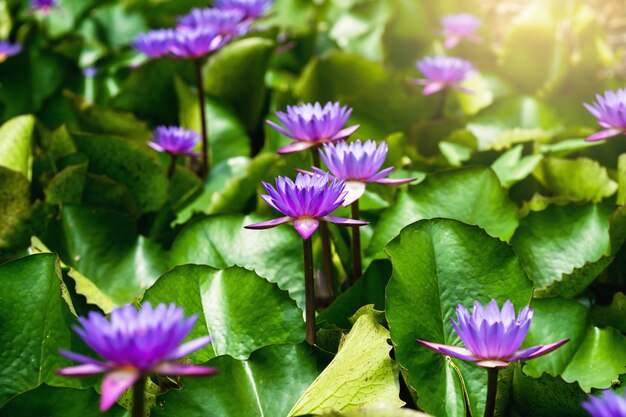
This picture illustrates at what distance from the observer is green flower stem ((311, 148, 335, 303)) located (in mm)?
820

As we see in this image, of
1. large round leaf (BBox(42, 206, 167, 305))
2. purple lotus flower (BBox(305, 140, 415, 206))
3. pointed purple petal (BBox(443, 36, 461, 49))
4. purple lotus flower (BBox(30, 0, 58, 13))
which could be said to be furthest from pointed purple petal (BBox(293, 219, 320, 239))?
purple lotus flower (BBox(30, 0, 58, 13))

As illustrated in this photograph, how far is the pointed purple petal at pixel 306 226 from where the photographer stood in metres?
0.62

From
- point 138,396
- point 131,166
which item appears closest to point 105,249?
point 131,166

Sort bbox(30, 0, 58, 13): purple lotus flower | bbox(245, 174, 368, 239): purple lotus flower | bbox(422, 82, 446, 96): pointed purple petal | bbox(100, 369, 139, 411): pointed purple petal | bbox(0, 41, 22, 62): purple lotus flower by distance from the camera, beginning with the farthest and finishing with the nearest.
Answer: bbox(30, 0, 58, 13): purple lotus flower → bbox(0, 41, 22, 62): purple lotus flower → bbox(422, 82, 446, 96): pointed purple petal → bbox(245, 174, 368, 239): purple lotus flower → bbox(100, 369, 139, 411): pointed purple petal

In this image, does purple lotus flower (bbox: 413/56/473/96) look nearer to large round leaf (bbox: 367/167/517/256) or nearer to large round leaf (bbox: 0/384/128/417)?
large round leaf (bbox: 367/167/517/256)

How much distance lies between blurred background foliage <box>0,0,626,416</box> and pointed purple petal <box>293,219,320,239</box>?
0.18 meters

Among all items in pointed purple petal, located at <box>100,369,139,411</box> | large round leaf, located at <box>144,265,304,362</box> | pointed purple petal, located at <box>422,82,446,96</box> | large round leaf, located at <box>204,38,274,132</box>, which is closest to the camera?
pointed purple petal, located at <box>100,369,139,411</box>

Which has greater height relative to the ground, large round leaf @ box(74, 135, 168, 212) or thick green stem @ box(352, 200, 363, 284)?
thick green stem @ box(352, 200, 363, 284)

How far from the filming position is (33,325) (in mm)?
737

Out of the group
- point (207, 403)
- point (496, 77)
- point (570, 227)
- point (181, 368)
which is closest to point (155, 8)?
point (496, 77)

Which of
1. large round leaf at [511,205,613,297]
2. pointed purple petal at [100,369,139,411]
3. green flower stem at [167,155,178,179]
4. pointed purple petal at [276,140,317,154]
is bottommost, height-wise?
green flower stem at [167,155,178,179]

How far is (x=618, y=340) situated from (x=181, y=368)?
52 cm

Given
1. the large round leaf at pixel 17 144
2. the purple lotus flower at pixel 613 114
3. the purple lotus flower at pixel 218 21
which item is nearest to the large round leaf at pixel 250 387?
the purple lotus flower at pixel 613 114

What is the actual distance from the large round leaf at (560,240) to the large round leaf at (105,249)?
1.45ft
